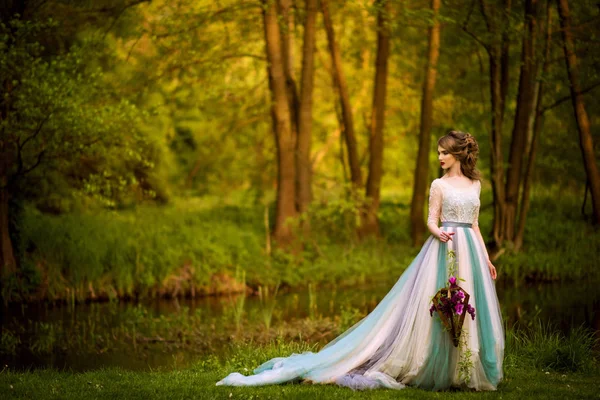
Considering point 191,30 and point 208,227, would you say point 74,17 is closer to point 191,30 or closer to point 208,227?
point 191,30

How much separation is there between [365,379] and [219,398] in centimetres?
125

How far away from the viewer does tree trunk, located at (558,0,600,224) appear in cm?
1527

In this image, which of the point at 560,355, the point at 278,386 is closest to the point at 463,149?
the point at 278,386

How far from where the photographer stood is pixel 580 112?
52.2 feet

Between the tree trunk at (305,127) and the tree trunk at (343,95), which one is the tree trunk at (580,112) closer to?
the tree trunk at (343,95)

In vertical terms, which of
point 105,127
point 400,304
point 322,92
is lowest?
point 400,304

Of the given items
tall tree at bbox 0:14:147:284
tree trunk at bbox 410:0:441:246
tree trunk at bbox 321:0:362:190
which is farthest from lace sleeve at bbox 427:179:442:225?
tree trunk at bbox 410:0:441:246

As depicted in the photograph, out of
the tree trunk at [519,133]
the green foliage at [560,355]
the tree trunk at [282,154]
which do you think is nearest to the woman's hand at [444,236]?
the green foliage at [560,355]

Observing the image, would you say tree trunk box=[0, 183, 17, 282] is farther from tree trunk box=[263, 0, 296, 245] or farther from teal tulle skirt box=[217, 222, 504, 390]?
teal tulle skirt box=[217, 222, 504, 390]

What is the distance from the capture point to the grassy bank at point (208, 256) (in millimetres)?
15648

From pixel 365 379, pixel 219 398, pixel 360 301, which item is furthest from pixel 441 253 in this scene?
pixel 360 301

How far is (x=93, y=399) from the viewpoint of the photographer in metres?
6.64

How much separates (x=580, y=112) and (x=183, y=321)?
889 cm

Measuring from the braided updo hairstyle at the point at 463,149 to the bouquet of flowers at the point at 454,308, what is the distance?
3.64ft
